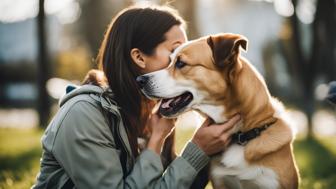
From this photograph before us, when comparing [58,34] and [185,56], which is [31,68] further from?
[185,56]

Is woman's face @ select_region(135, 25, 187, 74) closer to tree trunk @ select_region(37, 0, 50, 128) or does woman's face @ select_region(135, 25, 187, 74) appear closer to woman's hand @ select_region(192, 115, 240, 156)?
woman's hand @ select_region(192, 115, 240, 156)

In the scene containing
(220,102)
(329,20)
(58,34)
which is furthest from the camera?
(58,34)

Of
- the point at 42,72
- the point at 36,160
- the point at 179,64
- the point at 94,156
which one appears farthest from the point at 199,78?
the point at 42,72

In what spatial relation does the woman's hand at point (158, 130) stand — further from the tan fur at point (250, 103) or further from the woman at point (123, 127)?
the tan fur at point (250, 103)

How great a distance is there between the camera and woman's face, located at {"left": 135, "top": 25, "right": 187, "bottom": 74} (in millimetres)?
4137

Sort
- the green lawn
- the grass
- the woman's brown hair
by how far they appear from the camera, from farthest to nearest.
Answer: the green lawn → the grass → the woman's brown hair

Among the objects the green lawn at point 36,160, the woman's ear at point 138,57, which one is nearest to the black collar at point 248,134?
the woman's ear at point 138,57

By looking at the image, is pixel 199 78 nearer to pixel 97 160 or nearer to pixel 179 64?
pixel 179 64

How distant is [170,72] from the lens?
4.22 meters

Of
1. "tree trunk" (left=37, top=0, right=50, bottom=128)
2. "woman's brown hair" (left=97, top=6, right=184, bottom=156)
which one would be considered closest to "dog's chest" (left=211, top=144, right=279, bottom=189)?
"woman's brown hair" (left=97, top=6, right=184, bottom=156)

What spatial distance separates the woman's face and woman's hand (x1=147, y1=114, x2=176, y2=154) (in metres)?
0.39

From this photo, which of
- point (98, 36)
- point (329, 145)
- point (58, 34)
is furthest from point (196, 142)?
point (58, 34)

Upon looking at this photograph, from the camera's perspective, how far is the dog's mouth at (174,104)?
4.08 m

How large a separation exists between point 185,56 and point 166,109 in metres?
0.45
